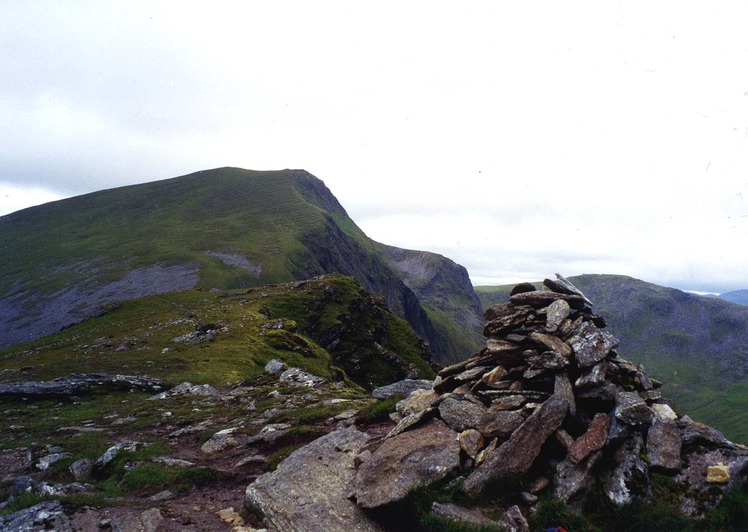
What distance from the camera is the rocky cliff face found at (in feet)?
36.2

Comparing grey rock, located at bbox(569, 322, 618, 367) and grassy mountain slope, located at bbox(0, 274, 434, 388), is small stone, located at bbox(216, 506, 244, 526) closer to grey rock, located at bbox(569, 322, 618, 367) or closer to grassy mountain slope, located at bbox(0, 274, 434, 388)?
grey rock, located at bbox(569, 322, 618, 367)

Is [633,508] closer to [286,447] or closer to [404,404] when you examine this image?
[404,404]

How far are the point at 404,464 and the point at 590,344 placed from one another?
8.41 metres

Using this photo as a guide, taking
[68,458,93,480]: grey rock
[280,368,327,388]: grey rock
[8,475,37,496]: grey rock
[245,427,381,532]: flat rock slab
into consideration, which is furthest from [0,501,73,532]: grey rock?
[280,368,327,388]: grey rock

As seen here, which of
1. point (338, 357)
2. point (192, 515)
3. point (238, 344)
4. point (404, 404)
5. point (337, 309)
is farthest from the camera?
point (337, 309)

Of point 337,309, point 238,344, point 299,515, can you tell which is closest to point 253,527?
point 299,515

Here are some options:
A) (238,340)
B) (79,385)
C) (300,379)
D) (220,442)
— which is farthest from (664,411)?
(238,340)

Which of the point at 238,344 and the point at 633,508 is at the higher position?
the point at 633,508

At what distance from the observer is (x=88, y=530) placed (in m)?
11.3

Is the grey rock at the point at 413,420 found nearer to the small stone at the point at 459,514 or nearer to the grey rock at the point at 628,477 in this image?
the small stone at the point at 459,514

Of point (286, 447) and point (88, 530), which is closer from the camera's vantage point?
point (88, 530)

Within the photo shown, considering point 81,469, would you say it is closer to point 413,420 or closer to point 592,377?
point 413,420

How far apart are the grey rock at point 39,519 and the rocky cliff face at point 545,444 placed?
5332 millimetres

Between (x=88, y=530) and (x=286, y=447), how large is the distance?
8351 mm
